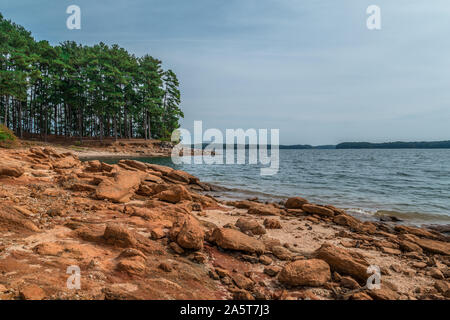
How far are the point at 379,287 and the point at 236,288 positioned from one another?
252 centimetres

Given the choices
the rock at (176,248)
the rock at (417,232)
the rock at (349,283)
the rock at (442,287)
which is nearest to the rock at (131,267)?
the rock at (176,248)

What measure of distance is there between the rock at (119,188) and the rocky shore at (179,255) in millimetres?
51

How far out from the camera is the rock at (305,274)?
4.06m

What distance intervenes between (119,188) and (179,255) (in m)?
4.94

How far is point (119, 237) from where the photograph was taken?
4551mm

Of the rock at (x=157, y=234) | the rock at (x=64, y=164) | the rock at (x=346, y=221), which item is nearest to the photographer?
the rock at (x=157, y=234)

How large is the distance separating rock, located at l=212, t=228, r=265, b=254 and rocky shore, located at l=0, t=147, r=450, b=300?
0.02 metres

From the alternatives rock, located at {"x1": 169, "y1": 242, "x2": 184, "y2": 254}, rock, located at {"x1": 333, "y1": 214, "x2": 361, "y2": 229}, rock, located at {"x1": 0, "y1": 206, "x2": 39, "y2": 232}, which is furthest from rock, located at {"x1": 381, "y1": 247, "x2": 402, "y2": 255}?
rock, located at {"x1": 0, "y1": 206, "x2": 39, "y2": 232}

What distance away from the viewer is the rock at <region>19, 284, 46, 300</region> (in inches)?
106

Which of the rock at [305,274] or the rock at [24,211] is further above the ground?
the rock at [24,211]

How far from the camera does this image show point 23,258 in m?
3.59

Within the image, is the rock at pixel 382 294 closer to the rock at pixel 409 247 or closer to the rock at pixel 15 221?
the rock at pixel 409 247

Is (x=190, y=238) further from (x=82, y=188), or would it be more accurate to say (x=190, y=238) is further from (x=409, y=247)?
(x=409, y=247)
